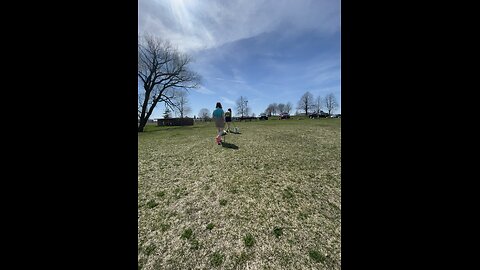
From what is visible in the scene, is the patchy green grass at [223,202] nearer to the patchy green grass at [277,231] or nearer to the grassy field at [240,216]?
the grassy field at [240,216]

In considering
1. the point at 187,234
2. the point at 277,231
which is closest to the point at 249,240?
the point at 277,231

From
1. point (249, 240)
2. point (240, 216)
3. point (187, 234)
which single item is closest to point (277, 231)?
point (249, 240)

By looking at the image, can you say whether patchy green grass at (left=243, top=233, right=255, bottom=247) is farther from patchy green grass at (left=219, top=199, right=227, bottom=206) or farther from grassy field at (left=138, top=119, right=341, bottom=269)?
patchy green grass at (left=219, top=199, right=227, bottom=206)

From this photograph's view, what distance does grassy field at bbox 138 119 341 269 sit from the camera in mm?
2412

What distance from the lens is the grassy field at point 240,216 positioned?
7.91 feet

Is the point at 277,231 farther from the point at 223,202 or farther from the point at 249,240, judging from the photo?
the point at 223,202

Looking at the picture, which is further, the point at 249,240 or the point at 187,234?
the point at 187,234

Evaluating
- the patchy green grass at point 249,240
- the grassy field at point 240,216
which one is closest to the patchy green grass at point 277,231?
the grassy field at point 240,216

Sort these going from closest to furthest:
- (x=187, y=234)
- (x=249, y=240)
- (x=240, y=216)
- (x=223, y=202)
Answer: (x=249, y=240) < (x=187, y=234) < (x=240, y=216) < (x=223, y=202)

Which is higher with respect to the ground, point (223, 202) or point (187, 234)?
point (223, 202)

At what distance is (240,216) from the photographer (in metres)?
3.29

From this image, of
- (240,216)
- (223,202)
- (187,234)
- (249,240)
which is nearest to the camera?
(249,240)
